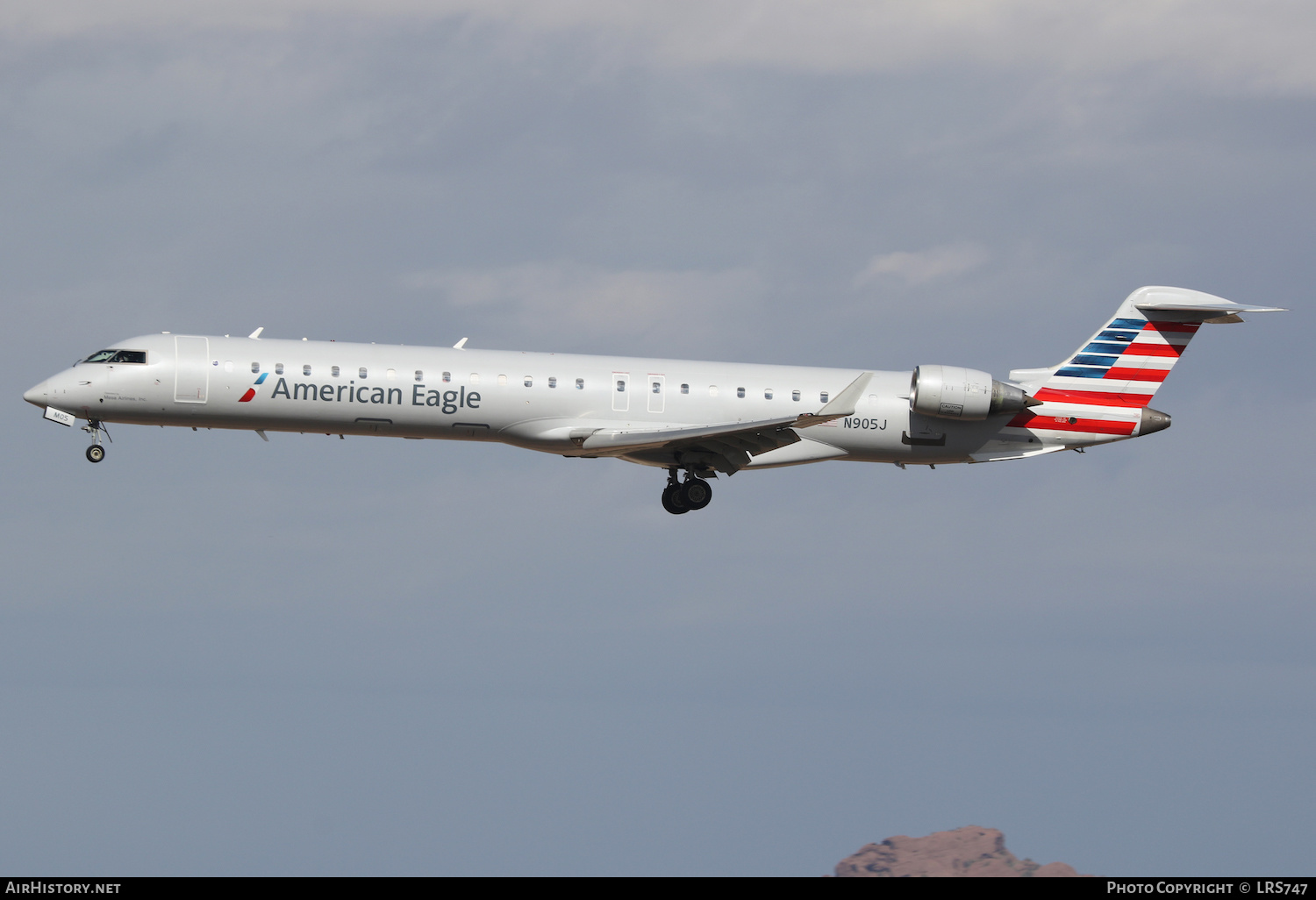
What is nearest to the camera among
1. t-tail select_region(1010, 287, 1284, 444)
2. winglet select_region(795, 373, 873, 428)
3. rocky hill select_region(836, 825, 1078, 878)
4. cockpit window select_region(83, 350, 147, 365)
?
winglet select_region(795, 373, 873, 428)

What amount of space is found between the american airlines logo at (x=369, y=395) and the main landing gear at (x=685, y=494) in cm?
564

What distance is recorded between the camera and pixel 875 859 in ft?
438

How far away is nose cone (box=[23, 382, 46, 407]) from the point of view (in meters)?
34.9

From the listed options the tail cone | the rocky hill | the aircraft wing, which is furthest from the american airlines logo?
the rocky hill

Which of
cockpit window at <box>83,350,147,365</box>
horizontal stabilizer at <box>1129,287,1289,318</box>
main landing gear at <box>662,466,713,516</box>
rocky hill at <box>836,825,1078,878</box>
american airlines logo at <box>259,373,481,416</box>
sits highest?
horizontal stabilizer at <box>1129,287,1289,318</box>

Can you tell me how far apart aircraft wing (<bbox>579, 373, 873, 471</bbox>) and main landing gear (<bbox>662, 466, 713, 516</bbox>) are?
3.74ft

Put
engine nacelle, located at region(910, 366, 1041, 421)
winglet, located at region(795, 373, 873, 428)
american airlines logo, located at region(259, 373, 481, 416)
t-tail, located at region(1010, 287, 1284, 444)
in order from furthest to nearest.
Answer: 1. t-tail, located at region(1010, 287, 1284, 444)
2. engine nacelle, located at region(910, 366, 1041, 421)
3. american airlines logo, located at region(259, 373, 481, 416)
4. winglet, located at region(795, 373, 873, 428)

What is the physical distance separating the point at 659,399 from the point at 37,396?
14.8 meters

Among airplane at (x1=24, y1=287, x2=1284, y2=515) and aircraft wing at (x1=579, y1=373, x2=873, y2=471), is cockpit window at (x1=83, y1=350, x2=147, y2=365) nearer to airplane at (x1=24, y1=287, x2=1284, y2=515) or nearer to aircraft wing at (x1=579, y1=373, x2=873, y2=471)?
airplane at (x1=24, y1=287, x2=1284, y2=515)

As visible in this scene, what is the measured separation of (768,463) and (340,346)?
36.2 ft

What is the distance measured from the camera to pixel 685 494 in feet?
124
